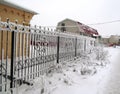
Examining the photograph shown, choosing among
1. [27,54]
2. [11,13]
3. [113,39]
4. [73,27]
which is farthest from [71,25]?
[113,39]

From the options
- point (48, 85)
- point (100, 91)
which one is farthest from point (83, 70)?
point (48, 85)

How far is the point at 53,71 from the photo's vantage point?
7094 millimetres

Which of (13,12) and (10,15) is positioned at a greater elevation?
(13,12)

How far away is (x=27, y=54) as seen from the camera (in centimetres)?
632

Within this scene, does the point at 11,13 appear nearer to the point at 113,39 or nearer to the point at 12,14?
the point at 12,14

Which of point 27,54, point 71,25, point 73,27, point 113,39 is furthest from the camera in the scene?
point 113,39

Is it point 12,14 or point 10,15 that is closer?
point 10,15

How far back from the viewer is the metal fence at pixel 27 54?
466 cm

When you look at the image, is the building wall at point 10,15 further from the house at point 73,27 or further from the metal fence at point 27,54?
the house at point 73,27

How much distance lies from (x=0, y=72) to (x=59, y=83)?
6.29ft

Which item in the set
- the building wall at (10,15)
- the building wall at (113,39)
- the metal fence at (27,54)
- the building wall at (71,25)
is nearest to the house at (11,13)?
the building wall at (10,15)

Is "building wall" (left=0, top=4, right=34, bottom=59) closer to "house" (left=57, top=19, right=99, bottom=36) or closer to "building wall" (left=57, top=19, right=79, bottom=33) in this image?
"house" (left=57, top=19, right=99, bottom=36)

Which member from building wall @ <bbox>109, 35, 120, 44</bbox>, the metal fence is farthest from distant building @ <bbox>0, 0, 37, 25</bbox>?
building wall @ <bbox>109, 35, 120, 44</bbox>

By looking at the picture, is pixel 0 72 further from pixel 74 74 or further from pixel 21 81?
pixel 74 74
